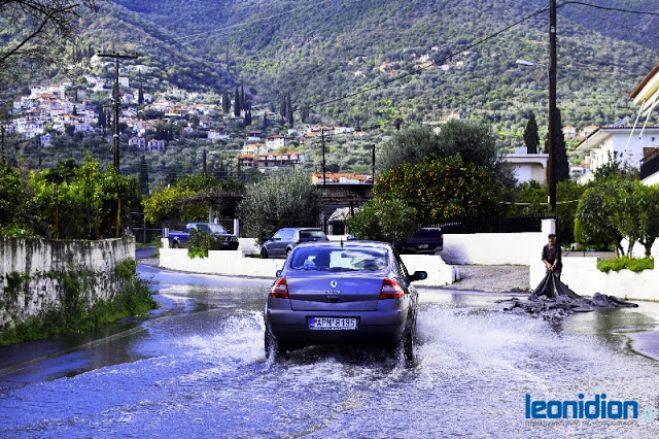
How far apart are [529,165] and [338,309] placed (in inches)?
3146

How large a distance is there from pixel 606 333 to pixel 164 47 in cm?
18886

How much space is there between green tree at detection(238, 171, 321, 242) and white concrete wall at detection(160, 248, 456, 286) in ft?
36.6

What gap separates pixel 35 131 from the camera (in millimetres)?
153500

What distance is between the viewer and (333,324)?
12883mm

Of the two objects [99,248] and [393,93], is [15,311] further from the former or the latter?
[393,93]

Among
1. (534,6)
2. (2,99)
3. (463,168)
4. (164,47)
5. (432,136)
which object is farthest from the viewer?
(164,47)

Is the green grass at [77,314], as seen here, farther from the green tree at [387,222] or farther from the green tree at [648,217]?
the green tree at [387,222]

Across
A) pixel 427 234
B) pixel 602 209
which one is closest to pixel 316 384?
pixel 602 209

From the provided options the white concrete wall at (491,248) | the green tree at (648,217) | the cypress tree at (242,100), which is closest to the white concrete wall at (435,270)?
the white concrete wall at (491,248)

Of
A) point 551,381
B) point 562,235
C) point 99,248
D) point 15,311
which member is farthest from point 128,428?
point 562,235

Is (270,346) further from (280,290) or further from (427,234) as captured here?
(427,234)

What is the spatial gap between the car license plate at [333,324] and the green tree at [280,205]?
50631 millimetres

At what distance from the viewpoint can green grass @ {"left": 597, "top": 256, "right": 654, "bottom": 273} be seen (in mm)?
25156

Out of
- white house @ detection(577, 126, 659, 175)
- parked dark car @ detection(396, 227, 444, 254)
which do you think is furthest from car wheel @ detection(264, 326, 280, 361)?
white house @ detection(577, 126, 659, 175)
